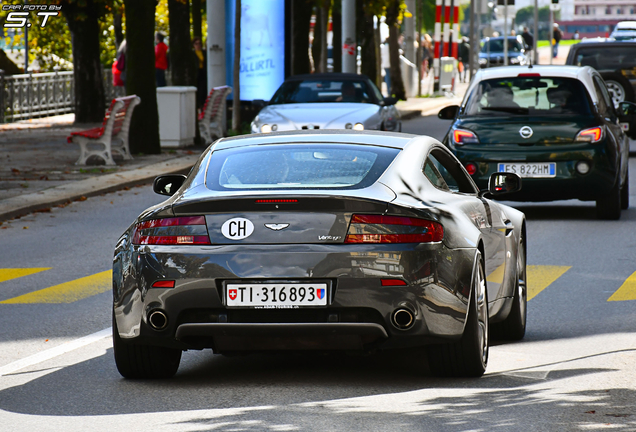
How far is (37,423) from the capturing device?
5469 millimetres

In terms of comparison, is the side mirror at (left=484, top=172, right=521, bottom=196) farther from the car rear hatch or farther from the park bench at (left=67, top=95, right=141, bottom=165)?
the park bench at (left=67, top=95, right=141, bottom=165)

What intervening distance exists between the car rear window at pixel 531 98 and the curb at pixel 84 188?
5250mm

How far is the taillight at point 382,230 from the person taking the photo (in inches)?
229

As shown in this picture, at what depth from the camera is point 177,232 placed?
592cm

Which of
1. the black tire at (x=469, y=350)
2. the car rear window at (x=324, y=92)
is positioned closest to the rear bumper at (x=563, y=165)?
the black tire at (x=469, y=350)

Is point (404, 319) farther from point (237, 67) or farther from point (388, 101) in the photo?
point (237, 67)

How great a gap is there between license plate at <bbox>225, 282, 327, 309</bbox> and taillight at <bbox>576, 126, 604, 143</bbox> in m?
8.13

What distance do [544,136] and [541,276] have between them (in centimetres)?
359

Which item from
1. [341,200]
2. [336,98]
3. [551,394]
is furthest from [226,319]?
[336,98]

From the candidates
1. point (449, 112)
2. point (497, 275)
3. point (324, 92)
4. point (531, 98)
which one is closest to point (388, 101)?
point (324, 92)

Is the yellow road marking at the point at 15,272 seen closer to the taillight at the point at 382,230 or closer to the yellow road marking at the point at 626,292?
the yellow road marking at the point at 626,292

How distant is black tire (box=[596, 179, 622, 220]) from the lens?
13725 mm

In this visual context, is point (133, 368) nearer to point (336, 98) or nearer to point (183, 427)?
point (183, 427)

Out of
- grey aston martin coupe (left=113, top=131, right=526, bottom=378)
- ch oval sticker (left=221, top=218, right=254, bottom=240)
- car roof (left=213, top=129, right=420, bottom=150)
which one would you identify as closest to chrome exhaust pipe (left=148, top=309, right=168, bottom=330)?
grey aston martin coupe (left=113, top=131, right=526, bottom=378)
